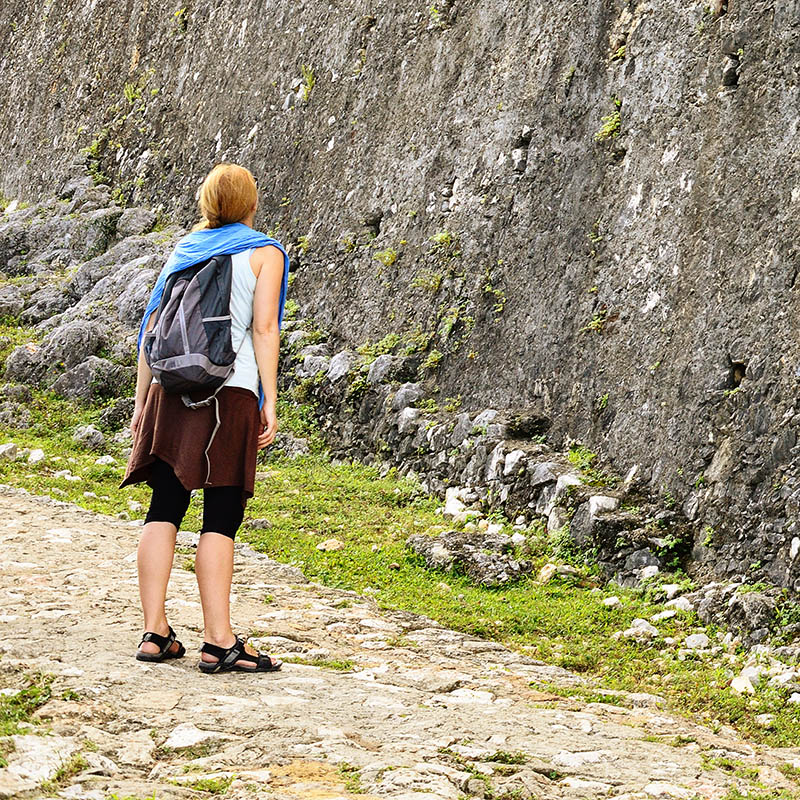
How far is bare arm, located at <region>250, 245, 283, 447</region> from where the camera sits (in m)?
3.72

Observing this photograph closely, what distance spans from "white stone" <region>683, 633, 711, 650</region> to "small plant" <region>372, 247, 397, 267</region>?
5184mm

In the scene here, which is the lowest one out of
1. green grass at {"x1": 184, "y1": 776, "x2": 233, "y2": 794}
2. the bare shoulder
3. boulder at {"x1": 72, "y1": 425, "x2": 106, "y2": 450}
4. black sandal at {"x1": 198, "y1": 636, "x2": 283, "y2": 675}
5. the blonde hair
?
boulder at {"x1": 72, "y1": 425, "x2": 106, "y2": 450}

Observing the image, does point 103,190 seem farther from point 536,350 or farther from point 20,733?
point 20,733

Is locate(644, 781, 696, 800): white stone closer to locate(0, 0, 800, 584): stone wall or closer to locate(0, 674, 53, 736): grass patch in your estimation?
locate(0, 674, 53, 736): grass patch

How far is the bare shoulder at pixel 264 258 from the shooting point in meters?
3.76

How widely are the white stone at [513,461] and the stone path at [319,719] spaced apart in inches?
74.2

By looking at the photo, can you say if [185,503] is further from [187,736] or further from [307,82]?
[307,82]

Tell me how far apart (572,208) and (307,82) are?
5.27 m

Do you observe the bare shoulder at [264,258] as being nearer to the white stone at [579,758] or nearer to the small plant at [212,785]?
the small plant at [212,785]

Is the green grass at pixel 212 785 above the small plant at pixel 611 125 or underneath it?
underneath

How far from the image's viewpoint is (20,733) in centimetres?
265

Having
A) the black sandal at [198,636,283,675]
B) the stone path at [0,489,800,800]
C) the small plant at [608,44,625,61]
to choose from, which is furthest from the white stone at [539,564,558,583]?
the small plant at [608,44,625,61]

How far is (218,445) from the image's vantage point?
3.60 m

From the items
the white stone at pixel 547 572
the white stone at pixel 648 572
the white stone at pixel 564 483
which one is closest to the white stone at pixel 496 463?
the white stone at pixel 564 483
